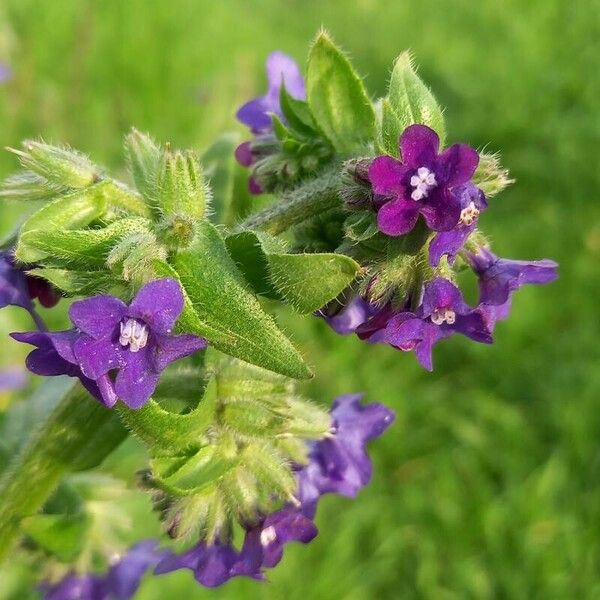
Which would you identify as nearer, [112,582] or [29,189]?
[29,189]

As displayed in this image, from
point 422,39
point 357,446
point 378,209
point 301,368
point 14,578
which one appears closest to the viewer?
point 301,368

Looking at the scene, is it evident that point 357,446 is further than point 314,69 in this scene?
Yes

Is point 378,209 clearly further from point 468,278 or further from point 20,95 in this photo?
point 20,95


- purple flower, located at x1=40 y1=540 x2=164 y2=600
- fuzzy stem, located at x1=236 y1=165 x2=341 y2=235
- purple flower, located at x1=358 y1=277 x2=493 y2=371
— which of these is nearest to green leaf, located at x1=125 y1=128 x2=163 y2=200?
fuzzy stem, located at x1=236 y1=165 x2=341 y2=235

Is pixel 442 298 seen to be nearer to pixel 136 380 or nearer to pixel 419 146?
pixel 419 146

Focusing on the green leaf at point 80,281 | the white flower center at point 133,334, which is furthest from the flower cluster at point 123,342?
the green leaf at point 80,281

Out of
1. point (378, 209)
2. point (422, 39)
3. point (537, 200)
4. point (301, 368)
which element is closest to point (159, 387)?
point (301, 368)

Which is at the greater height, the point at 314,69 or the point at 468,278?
the point at 314,69

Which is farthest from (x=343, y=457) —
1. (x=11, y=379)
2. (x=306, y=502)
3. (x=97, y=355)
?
(x=11, y=379)
